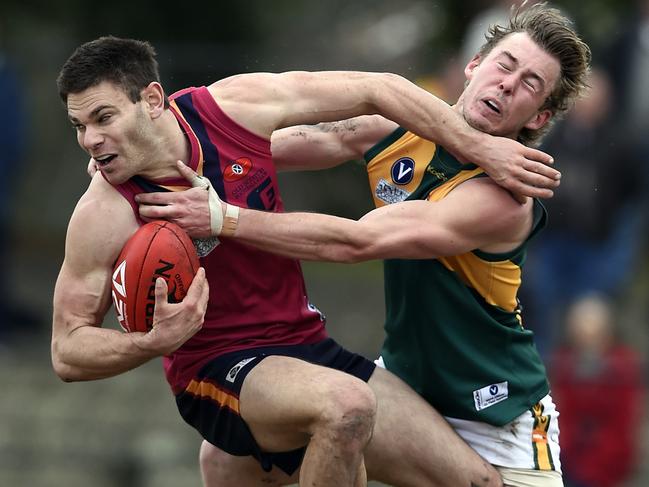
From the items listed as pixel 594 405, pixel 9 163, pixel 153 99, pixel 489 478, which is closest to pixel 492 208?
pixel 489 478

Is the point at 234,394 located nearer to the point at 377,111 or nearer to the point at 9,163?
the point at 377,111

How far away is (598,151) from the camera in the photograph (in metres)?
11.1

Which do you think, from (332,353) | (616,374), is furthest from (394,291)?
(616,374)

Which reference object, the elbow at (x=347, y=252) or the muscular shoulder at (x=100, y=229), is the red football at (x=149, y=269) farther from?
the elbow at (x=347, y=252)

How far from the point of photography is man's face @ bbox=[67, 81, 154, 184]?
606 cm

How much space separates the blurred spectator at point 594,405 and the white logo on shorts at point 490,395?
13.0ft

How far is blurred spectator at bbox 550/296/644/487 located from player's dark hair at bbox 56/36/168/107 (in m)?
5.29

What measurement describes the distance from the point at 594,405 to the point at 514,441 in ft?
13.4

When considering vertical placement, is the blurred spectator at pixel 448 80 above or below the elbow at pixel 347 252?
below

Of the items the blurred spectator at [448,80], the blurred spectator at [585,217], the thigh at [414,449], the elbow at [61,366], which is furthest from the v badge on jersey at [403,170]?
the blurred spectator at [585,217]

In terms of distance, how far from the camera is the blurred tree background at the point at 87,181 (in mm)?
11969

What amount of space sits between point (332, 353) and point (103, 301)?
110cm

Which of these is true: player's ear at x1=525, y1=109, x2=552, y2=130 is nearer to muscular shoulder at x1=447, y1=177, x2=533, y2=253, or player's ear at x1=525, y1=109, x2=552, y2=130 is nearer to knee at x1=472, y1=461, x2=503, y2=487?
muscular shoulder at x1=447, y1=177, x2=533, y2=253

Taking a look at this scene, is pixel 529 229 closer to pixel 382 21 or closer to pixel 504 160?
A: pixel 504 160
